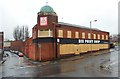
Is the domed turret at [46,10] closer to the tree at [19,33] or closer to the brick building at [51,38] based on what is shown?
the brick building at [51,38]

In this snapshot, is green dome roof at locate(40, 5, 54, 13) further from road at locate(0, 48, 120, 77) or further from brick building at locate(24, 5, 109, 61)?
road at locate(0, 48, 120, 77)

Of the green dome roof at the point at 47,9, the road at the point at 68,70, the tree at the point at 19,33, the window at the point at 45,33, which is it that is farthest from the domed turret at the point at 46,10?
the tree at the point at 19,33

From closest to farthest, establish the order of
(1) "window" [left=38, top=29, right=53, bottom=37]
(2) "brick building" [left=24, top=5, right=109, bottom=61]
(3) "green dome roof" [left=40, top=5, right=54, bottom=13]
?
(2) "brick building" [left=24, top=5, right=109, bottom=61]
(1) "window" [left=38, top=29, right=53, bottom=37]
(3) "green dome roof" [left=40, top=5, right=54, bottom=13]

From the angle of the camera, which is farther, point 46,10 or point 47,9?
point 47,9

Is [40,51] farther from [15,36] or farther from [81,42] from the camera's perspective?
[15,36]

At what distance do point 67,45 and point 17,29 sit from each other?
9805 centimetres

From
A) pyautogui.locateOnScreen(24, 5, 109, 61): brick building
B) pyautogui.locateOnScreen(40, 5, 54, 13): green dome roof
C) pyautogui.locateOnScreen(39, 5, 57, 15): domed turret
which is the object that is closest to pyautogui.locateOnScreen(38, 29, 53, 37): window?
pyautogui.locateOnScreen(24, 5, 109, 61): brick building

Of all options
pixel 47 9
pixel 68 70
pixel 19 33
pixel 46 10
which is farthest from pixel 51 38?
pixel 19 33

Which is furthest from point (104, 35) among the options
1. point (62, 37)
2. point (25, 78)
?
point (25, 78)

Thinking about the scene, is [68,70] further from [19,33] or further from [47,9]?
[19,33]

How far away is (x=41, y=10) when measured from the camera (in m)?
52.3

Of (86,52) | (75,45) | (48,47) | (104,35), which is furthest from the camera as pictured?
(104,35)

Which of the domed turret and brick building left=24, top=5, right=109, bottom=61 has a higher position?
the domed turret

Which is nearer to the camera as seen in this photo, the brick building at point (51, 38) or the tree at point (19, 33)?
the brick building at point (51, 38)
